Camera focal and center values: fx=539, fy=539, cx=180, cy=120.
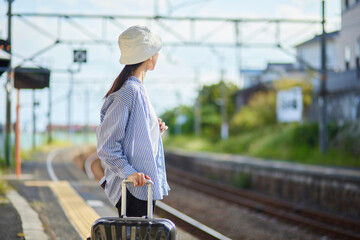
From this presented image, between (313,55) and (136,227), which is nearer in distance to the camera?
(136,227)

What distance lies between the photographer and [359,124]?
2358 centimetres

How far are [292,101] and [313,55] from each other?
2004 cm

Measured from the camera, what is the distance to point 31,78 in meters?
13.2

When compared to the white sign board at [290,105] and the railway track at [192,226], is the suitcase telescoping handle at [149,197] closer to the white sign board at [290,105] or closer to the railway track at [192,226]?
the railway track at [192,226]

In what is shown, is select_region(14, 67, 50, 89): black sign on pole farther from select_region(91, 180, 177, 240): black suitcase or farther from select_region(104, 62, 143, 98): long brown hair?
select_region(91, 180, 177, 240): black suitcase

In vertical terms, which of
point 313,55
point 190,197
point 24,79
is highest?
point 313,55

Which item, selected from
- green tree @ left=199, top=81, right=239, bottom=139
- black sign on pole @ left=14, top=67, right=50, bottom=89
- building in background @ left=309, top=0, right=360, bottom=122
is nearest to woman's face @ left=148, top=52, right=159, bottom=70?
black sign on pole @ left=14, top=67, right=50, bottom=89

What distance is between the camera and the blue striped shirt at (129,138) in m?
3.00

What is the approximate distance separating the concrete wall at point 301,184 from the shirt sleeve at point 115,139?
10.9 metres

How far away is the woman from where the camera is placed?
3.00m

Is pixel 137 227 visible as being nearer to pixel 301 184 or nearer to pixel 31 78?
pixel 31 78

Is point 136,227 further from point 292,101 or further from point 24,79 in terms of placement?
point 292,101

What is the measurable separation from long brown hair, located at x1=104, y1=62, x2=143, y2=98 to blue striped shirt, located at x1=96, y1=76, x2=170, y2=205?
0.10m

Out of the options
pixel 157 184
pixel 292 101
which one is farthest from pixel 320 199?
pixel 292 101
